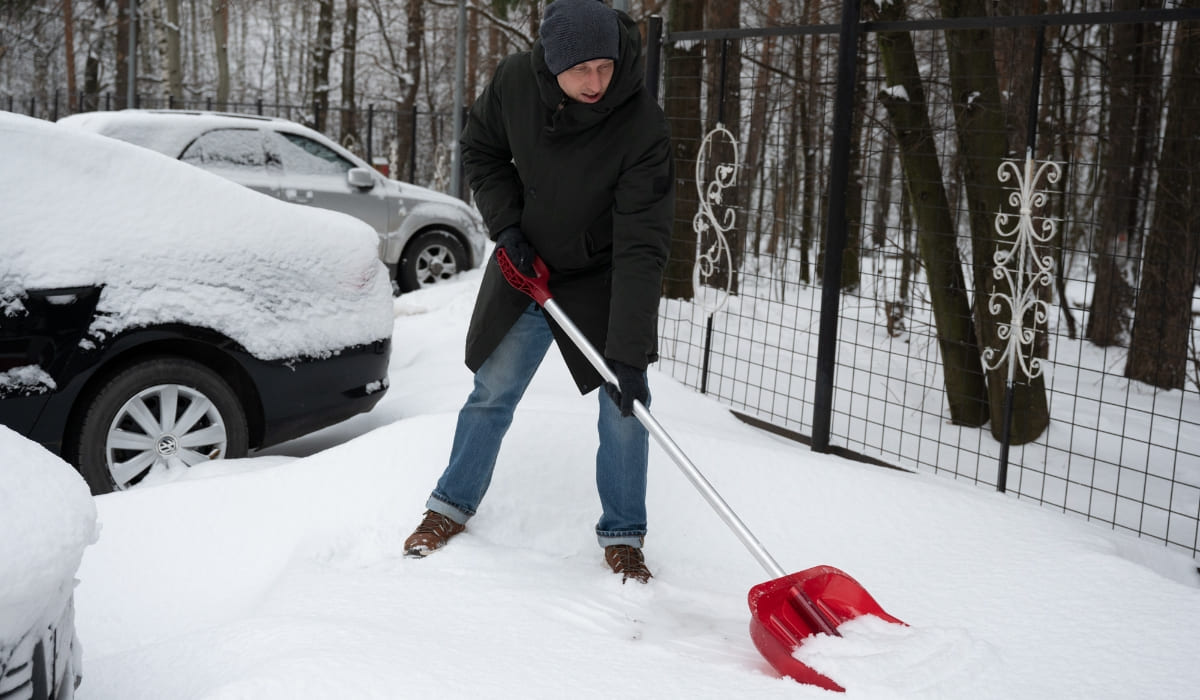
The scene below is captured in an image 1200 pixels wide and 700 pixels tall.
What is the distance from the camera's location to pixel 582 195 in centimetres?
334

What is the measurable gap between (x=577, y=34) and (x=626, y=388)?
3.56ft

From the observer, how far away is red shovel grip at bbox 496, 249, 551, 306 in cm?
339

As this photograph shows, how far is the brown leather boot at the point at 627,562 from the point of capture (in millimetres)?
3396

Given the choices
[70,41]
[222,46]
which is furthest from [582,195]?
[70,41]

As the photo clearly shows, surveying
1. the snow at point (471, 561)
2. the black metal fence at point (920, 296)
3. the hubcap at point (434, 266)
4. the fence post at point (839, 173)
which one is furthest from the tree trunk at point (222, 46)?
the fence post at point (839, 173)

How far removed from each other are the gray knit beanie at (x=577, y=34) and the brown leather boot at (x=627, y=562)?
61.6 inches

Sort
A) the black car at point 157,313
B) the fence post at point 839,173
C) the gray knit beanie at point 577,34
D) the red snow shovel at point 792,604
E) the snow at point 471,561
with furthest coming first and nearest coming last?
the fence post at point 839,173 < the black car at point 157,313 < the gray knit beanie at point 577,34 < the red snow shovel at point 792,604 < the snow at point 471,561

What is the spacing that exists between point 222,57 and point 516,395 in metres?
22.3

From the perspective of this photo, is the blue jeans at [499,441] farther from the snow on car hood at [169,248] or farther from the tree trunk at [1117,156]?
the tree trunk at [1117,156]

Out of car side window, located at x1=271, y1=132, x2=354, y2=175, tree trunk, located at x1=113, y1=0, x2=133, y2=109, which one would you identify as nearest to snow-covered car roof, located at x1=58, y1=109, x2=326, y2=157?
car side window, located at x1=271, y1=132, x2=354, y2=175

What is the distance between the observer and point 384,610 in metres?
2.99

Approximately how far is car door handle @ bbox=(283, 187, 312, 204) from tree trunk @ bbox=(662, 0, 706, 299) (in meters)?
3.43

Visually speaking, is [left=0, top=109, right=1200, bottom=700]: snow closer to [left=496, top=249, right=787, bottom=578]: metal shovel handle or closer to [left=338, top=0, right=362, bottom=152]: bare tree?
[left=496, top=249, right=787, bottom=578]: metal shovel handle

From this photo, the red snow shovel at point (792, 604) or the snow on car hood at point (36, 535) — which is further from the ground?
the snow on car hood at point (36, 535)
